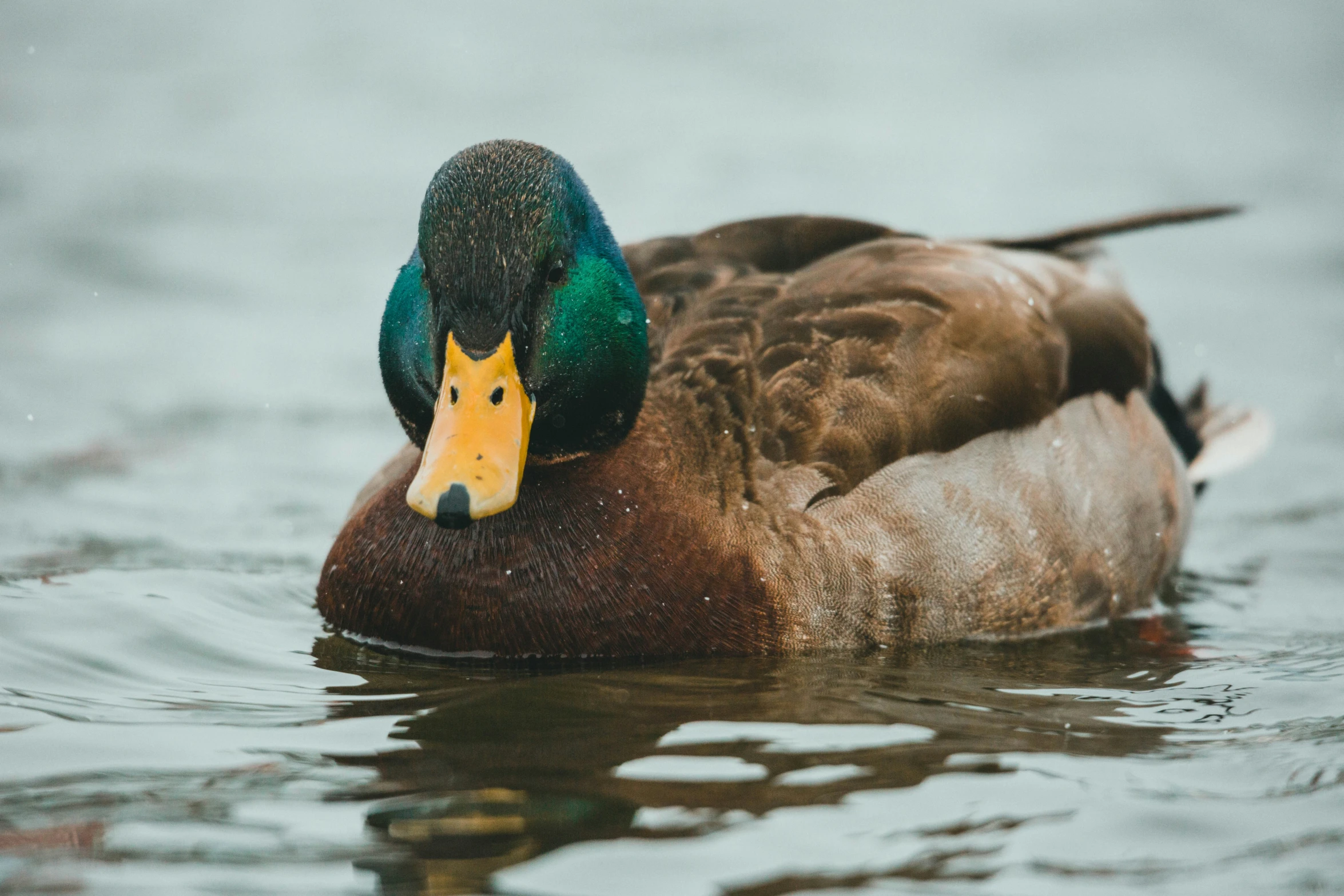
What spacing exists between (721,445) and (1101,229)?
7.66 feet

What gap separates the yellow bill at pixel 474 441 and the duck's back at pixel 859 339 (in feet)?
3.32

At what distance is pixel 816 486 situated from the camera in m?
5.45

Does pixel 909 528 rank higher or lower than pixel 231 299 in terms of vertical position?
lower

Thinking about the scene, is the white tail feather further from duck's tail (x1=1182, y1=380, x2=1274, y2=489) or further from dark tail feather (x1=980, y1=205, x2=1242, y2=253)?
dark tail feather (x1=980, y1=205, x2=1242, y2=253)

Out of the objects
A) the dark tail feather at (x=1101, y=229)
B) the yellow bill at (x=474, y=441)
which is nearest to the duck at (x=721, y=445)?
the yellow bill at (x=474, y=441)

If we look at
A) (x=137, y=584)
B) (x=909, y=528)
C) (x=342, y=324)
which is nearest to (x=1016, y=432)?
(x=909, y=528)

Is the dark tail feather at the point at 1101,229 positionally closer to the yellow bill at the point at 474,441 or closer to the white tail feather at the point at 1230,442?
the white tail feather at the point at 1230,442

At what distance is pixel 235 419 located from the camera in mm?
8797

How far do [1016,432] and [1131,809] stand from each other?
215cm

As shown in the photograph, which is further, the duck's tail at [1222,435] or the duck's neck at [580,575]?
the duck's tail at [1222,435]

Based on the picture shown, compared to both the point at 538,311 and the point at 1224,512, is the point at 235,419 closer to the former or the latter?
the point at 538,311

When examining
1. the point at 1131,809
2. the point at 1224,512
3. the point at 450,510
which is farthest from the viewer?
the point at 1224,512

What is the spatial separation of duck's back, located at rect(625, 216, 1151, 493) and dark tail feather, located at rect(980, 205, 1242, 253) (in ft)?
1.58

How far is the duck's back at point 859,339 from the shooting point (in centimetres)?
555
